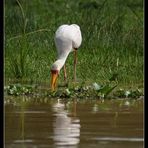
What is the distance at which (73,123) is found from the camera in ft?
32.3

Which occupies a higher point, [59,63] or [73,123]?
[59,63]

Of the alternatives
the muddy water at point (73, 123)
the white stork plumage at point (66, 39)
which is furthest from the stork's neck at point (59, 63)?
the muddy water at point (73, 123)

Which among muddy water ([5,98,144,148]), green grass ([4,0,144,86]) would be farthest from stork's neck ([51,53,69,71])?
muddy water ([5,98,144,148])

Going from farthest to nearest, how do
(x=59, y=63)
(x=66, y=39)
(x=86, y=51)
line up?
(x=86, y=51) < (x=66, y=39) < (x=59, y=63)

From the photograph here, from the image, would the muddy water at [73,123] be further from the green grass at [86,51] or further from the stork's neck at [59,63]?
the green grass at [86,51]

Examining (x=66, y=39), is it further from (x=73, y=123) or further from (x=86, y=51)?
(x=73, y=123)

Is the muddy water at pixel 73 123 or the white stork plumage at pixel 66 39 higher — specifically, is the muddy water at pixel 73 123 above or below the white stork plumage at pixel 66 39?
below

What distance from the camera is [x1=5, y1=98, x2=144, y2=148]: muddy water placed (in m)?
8.51

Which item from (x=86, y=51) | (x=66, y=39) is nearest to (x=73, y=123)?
(x=66, y=39)

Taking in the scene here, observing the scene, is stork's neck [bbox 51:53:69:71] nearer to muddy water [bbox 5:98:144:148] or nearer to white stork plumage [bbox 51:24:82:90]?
white stork plumage [bbox 51:24:82:90]

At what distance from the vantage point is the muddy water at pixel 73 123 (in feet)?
27.9

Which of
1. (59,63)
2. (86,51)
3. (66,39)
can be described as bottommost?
(59,63)

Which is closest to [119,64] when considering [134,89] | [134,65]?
[134,65]

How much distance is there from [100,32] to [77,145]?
10.1 m
